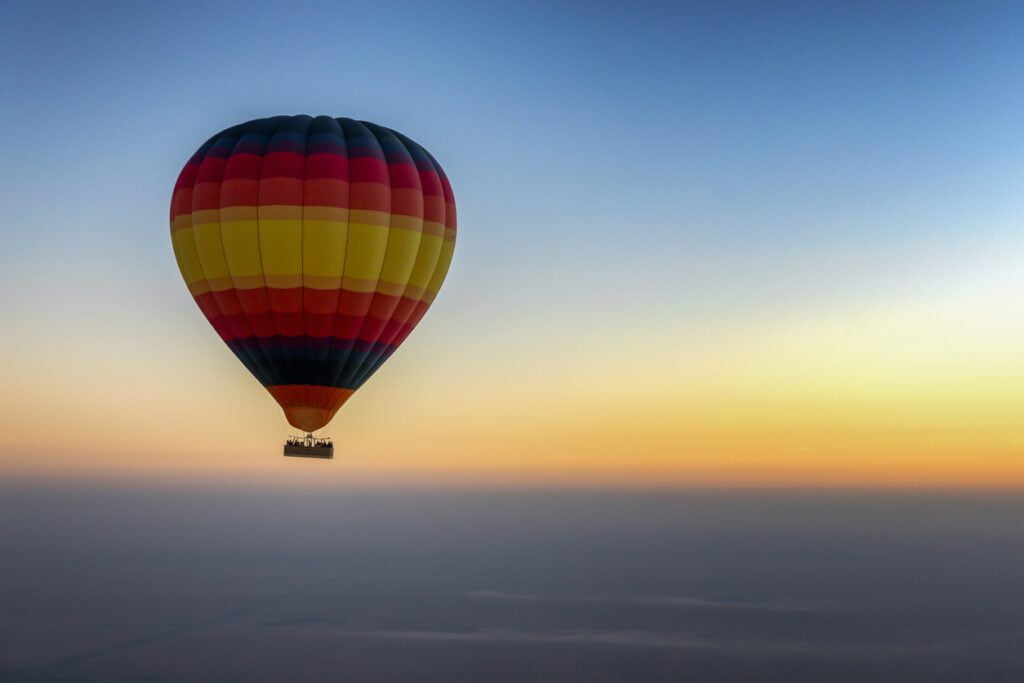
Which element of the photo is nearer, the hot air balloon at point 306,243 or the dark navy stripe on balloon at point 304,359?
the hot air balloon at point 306,243

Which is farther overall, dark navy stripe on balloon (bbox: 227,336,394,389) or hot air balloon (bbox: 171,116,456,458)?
dark navy stripe on balloon (bbox: 227,336,394,389)

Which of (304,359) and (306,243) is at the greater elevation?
(306,243)

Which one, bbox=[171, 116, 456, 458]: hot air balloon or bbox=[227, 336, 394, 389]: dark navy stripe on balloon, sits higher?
bbox=[171, 116, 456, 458]: hot air balloon

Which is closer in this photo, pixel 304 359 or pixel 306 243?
pixel 306 243

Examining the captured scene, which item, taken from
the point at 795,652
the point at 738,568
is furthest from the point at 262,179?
the point at 738,568

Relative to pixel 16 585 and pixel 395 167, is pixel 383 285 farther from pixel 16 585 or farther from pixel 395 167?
pixel 16 585

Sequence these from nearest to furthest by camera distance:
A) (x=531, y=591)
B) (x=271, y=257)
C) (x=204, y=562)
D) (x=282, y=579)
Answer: (x=271, y=257) < (x=531, y=591) < (x=282, y=579) < (x=204, y=562)

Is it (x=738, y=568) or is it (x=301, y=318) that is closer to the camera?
(x=301, y=318)

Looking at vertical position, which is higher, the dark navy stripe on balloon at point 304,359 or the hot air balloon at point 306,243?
the hot air balloon at point 306,243
